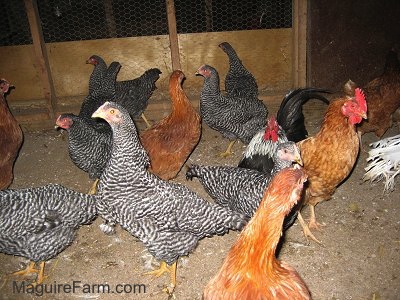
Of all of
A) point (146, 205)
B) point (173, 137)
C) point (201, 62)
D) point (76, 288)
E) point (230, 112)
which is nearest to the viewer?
point (146, 205)

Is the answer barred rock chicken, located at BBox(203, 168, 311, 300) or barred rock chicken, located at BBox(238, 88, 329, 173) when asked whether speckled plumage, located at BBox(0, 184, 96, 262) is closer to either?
barred rock chicken, located at BBox(203, 168, 311, 300)

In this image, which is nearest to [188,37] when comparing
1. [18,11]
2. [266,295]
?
[18,11]

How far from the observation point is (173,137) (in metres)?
4.53

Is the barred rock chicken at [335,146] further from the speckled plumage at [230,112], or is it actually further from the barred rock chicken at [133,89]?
the barred rock chicken at [133,89]

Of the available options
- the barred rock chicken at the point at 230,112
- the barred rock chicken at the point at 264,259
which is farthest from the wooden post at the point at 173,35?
the barred rock chicken at the point at 264,259

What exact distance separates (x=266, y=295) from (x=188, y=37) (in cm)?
520

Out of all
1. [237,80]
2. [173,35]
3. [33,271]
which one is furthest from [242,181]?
[173,35]

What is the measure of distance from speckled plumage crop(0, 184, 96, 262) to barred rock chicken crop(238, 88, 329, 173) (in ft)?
6.58

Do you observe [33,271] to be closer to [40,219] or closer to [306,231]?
[40,219]

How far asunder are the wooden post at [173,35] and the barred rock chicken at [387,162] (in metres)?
3.66

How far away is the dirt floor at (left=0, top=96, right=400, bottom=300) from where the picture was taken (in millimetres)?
3480

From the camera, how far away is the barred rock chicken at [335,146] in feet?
11.9

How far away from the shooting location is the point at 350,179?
490cm

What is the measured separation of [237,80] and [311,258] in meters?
3.26
